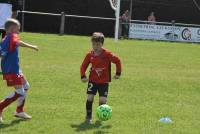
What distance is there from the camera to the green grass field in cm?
838

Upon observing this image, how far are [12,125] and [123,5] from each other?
1075 inches

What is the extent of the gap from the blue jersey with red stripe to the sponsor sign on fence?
→ 24.1m

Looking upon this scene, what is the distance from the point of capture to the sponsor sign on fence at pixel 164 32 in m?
32.2

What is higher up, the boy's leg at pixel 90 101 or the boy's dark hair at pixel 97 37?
the boy's dark hair at pixel 97 37

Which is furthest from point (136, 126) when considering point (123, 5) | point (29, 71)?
point (123, 5)

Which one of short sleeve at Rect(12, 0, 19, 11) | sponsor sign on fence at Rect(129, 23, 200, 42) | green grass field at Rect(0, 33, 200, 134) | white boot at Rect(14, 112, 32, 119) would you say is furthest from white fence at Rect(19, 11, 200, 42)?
white boot at Rect(14, 112, 32, 119)

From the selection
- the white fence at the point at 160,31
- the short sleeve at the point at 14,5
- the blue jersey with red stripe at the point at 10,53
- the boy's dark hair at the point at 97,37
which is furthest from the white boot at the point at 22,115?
the white fence at the point at 160,31

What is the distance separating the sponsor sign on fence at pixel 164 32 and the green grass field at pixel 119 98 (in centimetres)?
1365

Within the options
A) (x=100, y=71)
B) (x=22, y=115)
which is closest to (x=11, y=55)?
(x=22, y=115)

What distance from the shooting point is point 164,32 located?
107 ft

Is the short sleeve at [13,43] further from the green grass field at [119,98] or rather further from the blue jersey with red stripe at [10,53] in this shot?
the green grass field at [119,98]

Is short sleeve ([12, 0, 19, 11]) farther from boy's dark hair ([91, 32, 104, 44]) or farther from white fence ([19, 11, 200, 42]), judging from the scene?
white fence ([19, 11, 200, 42])

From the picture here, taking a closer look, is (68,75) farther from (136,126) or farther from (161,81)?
(136,126)

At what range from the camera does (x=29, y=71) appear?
46.5 feet
